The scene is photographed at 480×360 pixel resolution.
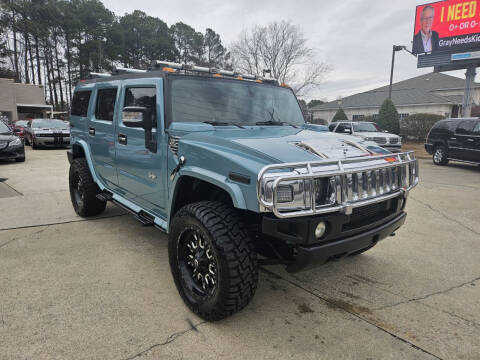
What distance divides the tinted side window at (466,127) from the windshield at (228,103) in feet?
32.3

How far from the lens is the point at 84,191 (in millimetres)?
4742

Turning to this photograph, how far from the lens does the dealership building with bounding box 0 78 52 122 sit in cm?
3775

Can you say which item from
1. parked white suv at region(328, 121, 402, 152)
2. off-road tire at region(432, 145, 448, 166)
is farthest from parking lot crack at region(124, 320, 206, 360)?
off-road tire at region(432, 145, 448, 166)

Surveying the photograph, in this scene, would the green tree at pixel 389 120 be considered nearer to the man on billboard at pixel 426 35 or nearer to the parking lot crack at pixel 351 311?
the man on billboard at pixel 426 35

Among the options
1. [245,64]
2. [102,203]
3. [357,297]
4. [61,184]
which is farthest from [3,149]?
[245,64]

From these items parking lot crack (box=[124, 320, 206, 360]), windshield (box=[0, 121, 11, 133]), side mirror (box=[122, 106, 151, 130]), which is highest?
side mirror (box=[122, 106, 151, 130])

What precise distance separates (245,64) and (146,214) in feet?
109

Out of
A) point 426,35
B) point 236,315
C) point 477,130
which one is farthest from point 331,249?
point 426,35

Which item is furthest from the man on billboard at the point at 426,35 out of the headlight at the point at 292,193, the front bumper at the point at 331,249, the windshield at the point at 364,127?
the headlight at the point at 292,193

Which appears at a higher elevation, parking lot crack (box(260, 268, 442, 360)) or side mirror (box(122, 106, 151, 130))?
side mirror (box(122, 106, 151, 130))

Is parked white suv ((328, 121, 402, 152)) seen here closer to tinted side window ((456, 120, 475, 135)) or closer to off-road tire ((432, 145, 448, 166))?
off-road tire ((432, 145, 448, 166))

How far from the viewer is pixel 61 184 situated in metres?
7.55

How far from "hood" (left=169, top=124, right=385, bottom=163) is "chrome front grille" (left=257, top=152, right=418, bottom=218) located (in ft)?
0.53

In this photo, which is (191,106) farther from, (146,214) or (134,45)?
(134,45)
